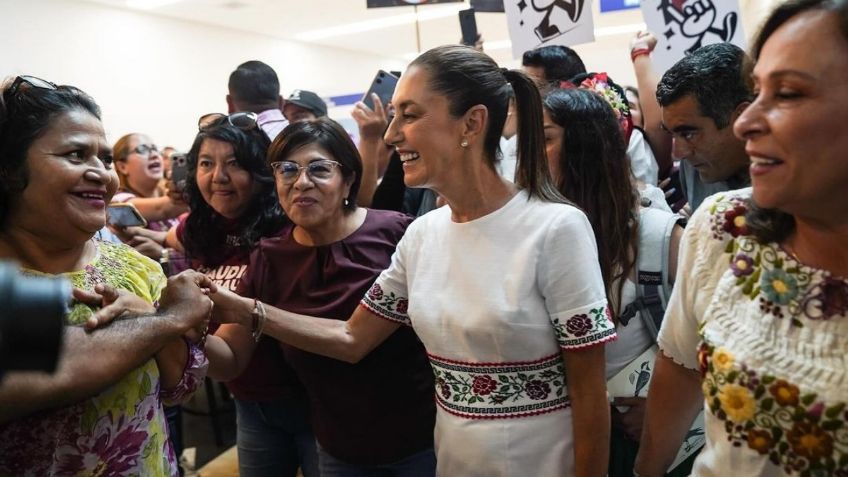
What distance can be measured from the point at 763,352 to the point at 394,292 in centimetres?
85

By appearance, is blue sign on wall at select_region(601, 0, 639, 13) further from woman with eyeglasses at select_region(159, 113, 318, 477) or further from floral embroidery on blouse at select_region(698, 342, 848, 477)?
floral embroidery on blouse at select_region(698, 342, 848, 477)

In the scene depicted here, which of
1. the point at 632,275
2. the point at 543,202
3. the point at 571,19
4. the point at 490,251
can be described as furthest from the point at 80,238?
the point at 571,19

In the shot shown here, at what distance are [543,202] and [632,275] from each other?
36 centimetres

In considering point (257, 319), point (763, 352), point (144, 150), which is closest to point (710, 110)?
point (763, 352)

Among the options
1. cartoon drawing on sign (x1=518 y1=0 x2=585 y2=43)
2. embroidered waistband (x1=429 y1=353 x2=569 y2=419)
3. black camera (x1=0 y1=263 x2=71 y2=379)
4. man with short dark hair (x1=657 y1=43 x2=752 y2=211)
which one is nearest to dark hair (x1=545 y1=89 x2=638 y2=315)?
man with short dark hair (x1=657 y1=43 x2=752 y2=211)

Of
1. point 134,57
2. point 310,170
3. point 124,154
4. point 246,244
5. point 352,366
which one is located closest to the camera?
point 352,366

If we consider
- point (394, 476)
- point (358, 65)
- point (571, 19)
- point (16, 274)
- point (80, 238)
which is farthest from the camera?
point (358, 65)

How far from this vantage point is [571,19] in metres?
2.68

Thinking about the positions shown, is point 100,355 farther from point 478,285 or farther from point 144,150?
point 144,150

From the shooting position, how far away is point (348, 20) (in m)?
9.38

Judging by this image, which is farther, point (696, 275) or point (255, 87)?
point (255, 87)

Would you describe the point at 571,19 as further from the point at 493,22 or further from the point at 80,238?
the point at 493,22

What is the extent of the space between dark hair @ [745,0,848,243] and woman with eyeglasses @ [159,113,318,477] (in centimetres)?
133

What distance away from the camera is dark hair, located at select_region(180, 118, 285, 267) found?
2.09m
